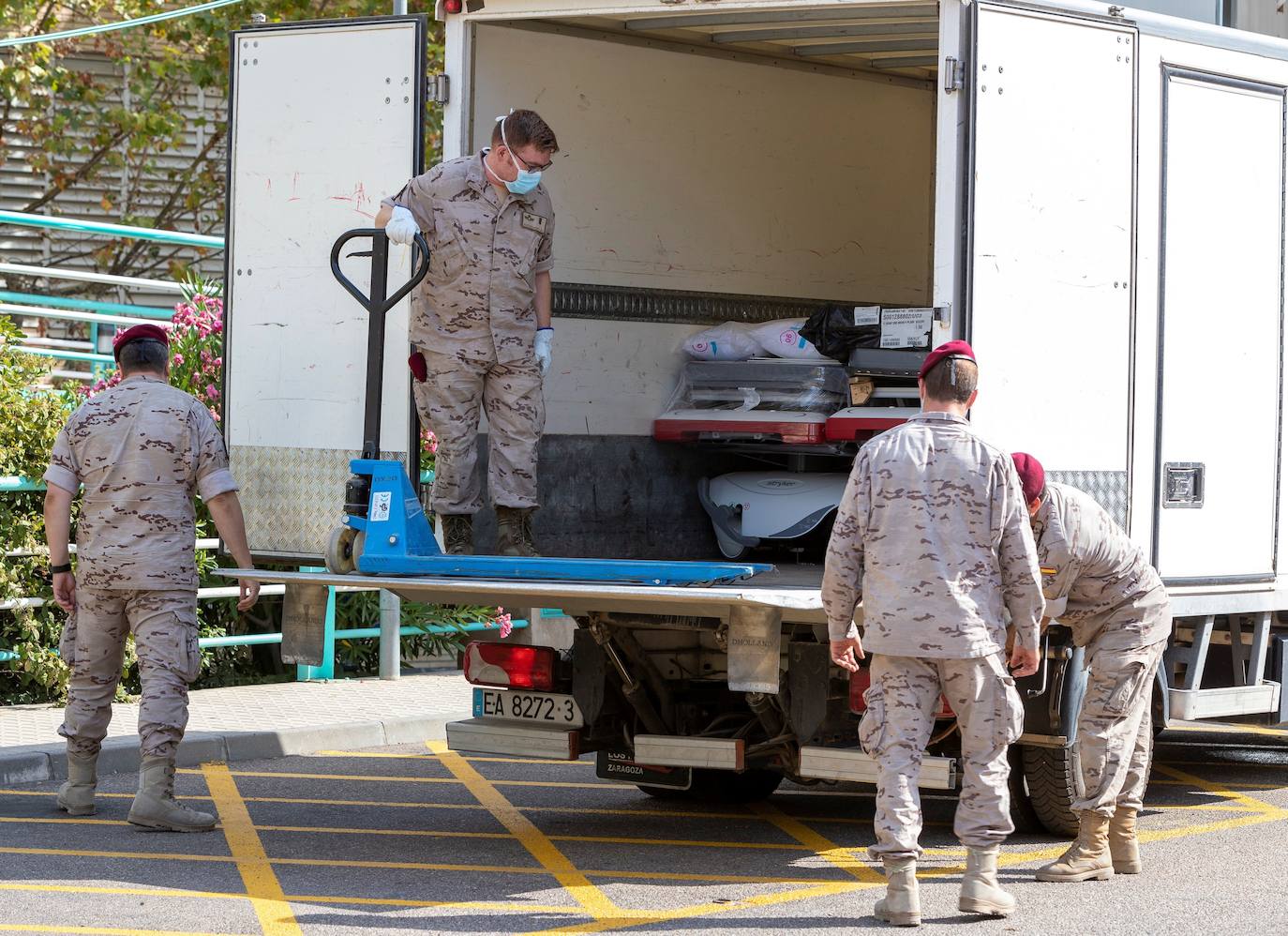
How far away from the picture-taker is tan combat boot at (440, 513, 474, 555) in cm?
737

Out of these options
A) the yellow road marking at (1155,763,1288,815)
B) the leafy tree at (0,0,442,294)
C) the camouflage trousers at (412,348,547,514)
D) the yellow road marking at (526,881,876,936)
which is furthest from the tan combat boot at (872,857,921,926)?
the leafy tree at (0,0,442,294)

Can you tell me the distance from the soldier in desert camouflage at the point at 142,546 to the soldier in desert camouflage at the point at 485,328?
85 centimetres

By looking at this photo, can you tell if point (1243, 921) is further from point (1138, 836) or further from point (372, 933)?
point (372, 933)

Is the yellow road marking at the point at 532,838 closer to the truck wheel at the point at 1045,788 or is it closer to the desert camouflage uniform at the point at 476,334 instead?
the desert camouflage uniform at the point at 476,334

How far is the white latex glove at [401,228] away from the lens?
6996 millimetres

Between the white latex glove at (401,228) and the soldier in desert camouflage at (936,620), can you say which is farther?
the white latex glove at (401,228)

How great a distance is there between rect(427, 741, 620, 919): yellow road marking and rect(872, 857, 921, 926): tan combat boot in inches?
34.0

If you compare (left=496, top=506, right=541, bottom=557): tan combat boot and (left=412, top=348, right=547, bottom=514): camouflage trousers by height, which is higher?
(left=412, top=348, right=547, bottom=514): camouflage trousers

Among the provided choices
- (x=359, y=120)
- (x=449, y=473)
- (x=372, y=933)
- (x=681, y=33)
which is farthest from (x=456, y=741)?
(x=681, y=33)

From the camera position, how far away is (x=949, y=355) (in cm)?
596

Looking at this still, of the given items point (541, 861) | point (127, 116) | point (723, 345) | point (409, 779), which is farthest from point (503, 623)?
point (127, 116)

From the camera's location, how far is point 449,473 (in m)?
7.38

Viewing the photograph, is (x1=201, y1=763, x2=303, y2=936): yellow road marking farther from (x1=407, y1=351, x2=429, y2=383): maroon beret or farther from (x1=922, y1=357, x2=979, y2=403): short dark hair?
(x1=922, y1=357, x2=979, y2=403): short dark hair

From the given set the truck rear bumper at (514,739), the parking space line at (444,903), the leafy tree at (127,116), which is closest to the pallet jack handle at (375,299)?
the truck rear bumper at (514,739)
